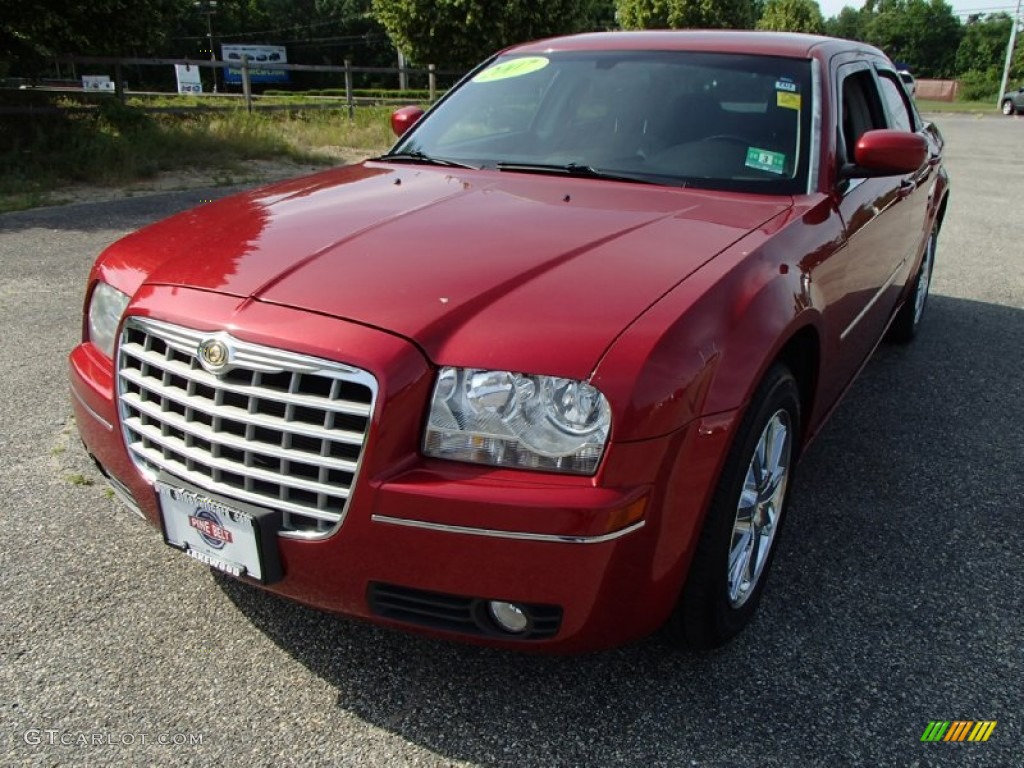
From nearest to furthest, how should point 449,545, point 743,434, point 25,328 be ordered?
point 449,545
point 743,434
point 25,328

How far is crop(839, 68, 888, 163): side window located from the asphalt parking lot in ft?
4.29

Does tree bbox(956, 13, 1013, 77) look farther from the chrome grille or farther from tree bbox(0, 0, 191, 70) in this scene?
the chrome grille

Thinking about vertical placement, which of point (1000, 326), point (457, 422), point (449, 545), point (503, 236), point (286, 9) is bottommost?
point (1000, 326)

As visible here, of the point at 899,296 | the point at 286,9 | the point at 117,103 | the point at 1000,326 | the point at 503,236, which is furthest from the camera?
the point at 286,9

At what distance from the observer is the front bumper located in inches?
69.9

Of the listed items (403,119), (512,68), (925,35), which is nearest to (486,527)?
(512,68)

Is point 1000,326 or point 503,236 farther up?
point 503,236

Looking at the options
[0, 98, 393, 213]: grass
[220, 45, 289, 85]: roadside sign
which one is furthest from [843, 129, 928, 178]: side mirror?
[220, 45, 289, 85]: roadside sign

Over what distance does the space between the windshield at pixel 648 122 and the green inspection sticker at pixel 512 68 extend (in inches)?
0.5

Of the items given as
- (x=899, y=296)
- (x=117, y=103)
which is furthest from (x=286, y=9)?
(x=899, y=296)

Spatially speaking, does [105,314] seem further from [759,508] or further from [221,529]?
[759,508]

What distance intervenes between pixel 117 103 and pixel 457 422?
13.3m

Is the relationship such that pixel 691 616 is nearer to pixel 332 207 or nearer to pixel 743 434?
pixel 743 434

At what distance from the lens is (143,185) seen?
1076 cm
